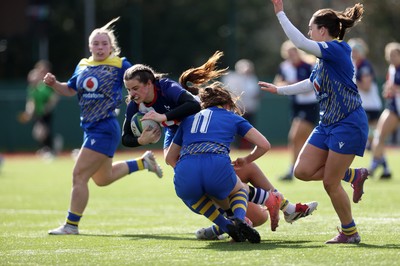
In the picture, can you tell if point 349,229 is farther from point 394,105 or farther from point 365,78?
point 365,78

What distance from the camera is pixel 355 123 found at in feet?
25.3

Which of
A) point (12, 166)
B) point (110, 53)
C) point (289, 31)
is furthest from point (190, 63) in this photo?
point (289, 31)

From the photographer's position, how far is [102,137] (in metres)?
9.41

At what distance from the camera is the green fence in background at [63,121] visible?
89.5ft

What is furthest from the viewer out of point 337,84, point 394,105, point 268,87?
point 394,105

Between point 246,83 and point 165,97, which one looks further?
point 246,83

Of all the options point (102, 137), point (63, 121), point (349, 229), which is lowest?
point (63, 121)

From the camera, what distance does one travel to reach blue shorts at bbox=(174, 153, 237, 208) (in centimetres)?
762

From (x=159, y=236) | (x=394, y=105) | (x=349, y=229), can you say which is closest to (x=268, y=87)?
(x=349, y=229)

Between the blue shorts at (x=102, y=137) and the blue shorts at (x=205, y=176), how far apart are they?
185 centimetres

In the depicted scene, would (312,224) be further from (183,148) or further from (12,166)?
(12,166)

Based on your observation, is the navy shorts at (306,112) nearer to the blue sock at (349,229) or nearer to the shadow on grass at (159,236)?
the shadow on grass at (159,236)

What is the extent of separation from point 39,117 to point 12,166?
3626mm

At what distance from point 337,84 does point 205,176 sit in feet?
4.30
